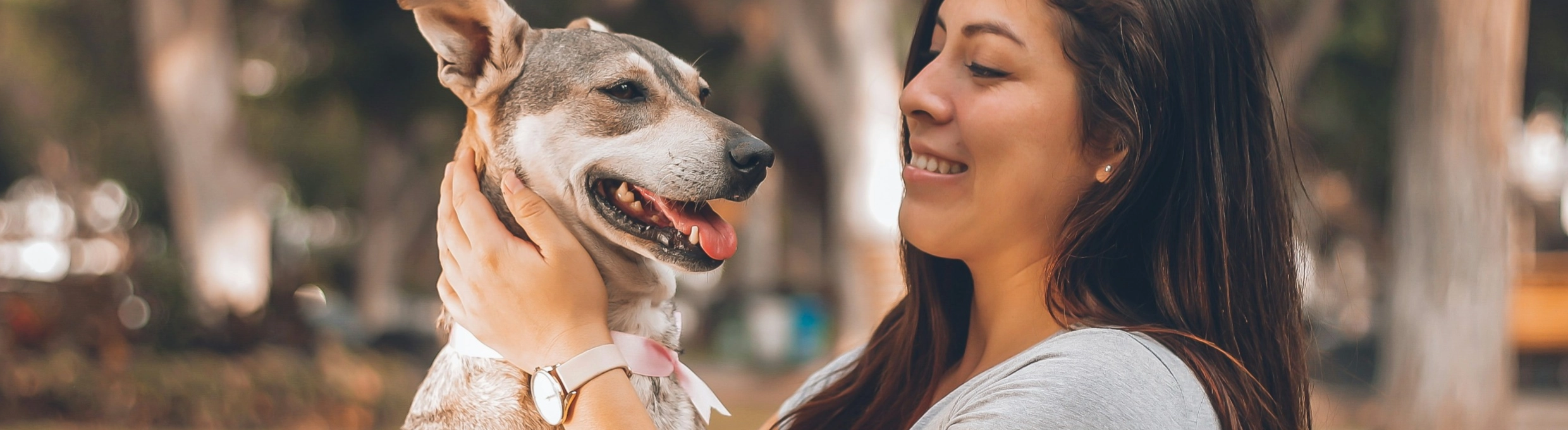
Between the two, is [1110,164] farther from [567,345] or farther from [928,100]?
[567,345]

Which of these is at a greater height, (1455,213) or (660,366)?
(660,366)

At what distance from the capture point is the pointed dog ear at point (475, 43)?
2094mm

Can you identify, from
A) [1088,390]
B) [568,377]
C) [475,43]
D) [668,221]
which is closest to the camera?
[1088,390]

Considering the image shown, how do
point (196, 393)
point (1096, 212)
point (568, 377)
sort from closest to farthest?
1. point (568, 377)
2. point (1096, 212)
3. point (196, 393)

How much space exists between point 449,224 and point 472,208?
0.10m

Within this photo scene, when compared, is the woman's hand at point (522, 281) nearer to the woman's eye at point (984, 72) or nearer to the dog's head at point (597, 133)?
the dog's head at point (597, 133)

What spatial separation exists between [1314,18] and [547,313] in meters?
10.8

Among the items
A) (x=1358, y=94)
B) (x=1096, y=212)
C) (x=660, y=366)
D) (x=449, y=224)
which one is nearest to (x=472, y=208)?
(x=449, y=224)

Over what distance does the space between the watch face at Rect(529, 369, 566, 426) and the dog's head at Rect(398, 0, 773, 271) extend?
0.29 m

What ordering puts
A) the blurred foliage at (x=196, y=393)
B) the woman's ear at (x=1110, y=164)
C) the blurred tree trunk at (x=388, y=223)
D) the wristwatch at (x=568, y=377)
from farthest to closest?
the blurred tree trunk at (x=388, y=223), the blurred foliage at (x=196, y=393), the woman's ear at (x=1110, y=164), the wristwatch at (x=568, y=377)

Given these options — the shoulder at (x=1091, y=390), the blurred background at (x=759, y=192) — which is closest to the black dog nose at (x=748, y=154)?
the blurred background at (x=759, y=192)

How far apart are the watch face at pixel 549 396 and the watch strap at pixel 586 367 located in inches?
0.7

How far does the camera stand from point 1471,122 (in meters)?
7.71

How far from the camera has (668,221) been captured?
205 cm
